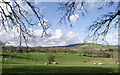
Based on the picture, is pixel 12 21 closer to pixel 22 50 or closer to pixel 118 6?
pixel 22 50

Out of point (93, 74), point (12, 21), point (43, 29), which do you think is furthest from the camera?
point (12, 21)

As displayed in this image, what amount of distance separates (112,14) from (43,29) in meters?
5.70

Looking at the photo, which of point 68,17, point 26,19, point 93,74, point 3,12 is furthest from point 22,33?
point 93,74

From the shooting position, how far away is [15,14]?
328 inches

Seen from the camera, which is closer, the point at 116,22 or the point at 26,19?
the point at 26,19

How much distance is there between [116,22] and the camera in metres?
8.86

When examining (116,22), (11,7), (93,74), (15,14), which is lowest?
(93,74)

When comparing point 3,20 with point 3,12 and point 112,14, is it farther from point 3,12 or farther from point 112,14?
point 112,14

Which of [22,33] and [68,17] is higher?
[68,17]

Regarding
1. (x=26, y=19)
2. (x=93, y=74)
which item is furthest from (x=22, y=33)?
(x=93, y=74)

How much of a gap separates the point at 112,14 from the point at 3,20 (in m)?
8.88

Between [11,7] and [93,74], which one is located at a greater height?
[11,7]

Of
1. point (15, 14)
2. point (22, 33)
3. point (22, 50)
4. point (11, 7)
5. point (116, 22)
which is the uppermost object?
point (11, 7)

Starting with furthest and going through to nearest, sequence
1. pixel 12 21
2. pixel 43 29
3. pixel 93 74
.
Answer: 1. pixel 12 21
2. pixel 43 29
3. pixel 93 74
